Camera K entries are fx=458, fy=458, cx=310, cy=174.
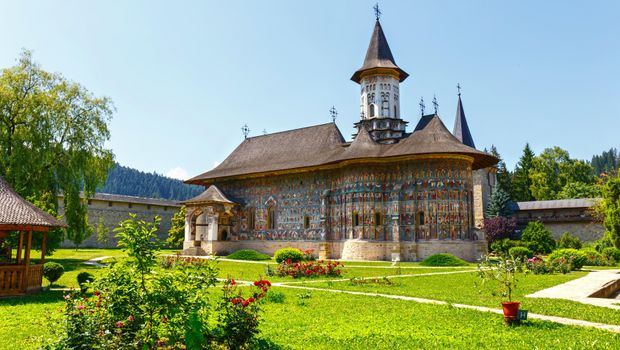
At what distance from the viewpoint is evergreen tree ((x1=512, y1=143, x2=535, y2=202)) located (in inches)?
2283

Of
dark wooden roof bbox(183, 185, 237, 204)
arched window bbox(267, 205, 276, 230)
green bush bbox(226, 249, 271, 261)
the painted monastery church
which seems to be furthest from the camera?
dark wooden roof bbox(183, 185, 237, 204)

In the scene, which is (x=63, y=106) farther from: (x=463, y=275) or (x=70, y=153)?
(x=463, y=275)

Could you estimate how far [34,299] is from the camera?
13.0 meters

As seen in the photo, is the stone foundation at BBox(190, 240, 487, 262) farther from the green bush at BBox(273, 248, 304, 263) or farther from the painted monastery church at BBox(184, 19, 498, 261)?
the green bush at BBox(273, 248, 304, 263)

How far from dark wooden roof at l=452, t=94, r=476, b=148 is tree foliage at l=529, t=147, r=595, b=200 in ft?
55.4

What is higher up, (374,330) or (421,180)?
(421,180)

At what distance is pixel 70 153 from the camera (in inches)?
979

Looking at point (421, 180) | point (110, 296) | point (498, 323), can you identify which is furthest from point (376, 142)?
point (110, 296)

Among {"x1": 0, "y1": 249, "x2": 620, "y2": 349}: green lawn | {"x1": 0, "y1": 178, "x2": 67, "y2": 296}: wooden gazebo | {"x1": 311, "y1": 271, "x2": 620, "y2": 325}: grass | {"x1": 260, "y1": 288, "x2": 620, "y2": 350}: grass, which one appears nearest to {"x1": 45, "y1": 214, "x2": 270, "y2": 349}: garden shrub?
{"x1": 0, "y1": 249, "x2": 620, "y2": 349}: green lawn

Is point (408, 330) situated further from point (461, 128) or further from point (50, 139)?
point (461, 128)

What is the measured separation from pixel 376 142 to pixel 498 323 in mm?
23495

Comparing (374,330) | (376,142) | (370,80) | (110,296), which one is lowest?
(374,330)

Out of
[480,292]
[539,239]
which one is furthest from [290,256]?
[539,239]

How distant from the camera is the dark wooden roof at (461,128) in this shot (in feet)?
155
